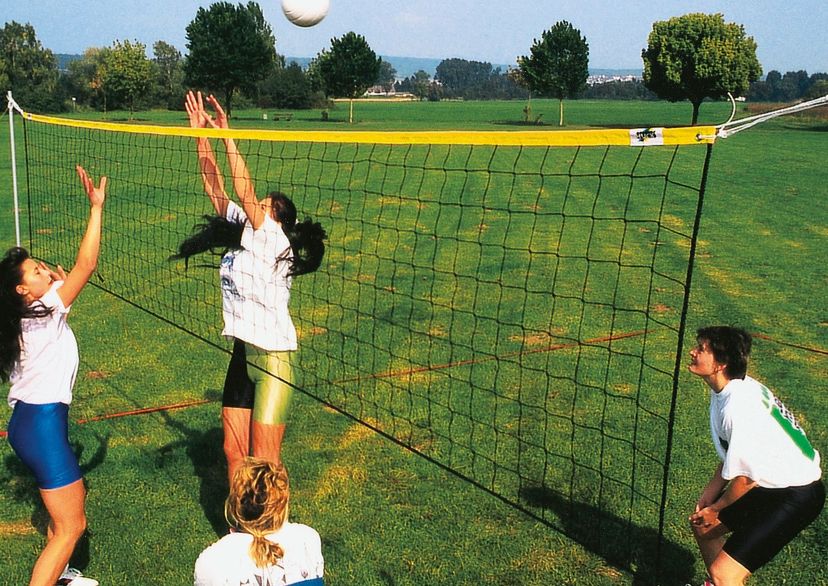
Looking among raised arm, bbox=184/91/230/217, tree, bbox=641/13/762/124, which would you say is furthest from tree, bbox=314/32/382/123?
raised arm, bbox=184/91/230/217

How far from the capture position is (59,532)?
4.15m

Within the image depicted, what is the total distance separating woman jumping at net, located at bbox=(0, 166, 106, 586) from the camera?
4.11m

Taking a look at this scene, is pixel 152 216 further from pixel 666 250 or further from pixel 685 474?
pixel 685 474

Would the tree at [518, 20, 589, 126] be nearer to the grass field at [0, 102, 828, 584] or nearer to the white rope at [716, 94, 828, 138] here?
the grass field at [0, 102, 828, 584]

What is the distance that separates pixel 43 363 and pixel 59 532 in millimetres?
856

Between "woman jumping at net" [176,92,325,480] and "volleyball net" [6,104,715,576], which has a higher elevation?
"woman jumping at net" [176,92,325,480]

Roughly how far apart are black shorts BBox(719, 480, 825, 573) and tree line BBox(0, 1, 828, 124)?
52.5m

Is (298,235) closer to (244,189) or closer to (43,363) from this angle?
(244,189)

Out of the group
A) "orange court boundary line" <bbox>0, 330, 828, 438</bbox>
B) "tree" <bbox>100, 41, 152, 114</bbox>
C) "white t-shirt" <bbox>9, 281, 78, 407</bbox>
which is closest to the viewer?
"white t-shirt" <bbox>9, 281, 78, 407</bbox>

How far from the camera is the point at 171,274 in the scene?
1188 centimetres

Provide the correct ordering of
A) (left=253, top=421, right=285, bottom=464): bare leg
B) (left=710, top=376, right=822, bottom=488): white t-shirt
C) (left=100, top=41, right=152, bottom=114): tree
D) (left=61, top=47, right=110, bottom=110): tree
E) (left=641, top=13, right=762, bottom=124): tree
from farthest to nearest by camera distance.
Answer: (left=61, top=47, right=110, bottom=110): tree
(left=100, top=41, right=152, bottom=114): tree
(left=641, top=13, right=762, bottom=124): tree
(left=253, top=421, right=285, bottom=464): bare leg
(left=710, top=376, right=822, bottom=488): white t-shirt

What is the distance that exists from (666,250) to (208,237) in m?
10.1

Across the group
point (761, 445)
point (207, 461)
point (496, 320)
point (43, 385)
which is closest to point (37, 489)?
point (207, 461)

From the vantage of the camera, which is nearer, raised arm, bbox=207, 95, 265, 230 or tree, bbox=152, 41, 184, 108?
raised arm, bbox=207, 95, 265, 230
